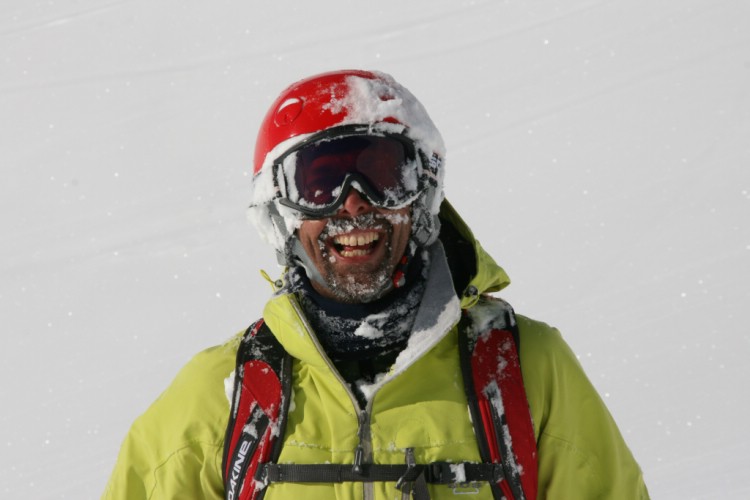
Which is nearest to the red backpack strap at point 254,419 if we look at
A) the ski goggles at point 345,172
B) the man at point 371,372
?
the man at point 371,372

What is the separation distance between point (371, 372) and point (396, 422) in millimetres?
187

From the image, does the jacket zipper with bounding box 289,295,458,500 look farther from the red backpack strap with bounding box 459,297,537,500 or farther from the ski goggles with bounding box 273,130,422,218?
the ski goggles with bounding box 273,130,422,218

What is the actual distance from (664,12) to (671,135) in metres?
1.82

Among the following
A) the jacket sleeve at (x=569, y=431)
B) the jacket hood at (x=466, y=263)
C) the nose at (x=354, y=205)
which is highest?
the nose at (x=354, y=205)

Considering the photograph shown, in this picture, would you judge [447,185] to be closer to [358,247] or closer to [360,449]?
[358,247]

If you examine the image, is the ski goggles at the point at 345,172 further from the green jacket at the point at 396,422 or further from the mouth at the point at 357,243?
the green jacket at the point at 396,422

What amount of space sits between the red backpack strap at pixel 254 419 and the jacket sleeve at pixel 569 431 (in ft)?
2.08

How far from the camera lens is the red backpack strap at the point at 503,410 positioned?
2.61m

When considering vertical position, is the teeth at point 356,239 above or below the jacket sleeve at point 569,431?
above

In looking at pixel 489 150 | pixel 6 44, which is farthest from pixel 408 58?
→ pixel 6 44

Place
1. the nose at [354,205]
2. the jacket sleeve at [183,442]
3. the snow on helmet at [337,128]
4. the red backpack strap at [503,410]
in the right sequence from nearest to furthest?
the red backpack strap at [503,410] < the jacket sleeve at [183,442] < the nose at [354,205] < the snow on helmet at [337,128]

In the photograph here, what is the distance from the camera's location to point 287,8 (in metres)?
11.1

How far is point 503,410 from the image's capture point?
2.63 m

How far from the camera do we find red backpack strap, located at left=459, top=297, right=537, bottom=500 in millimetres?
2611
